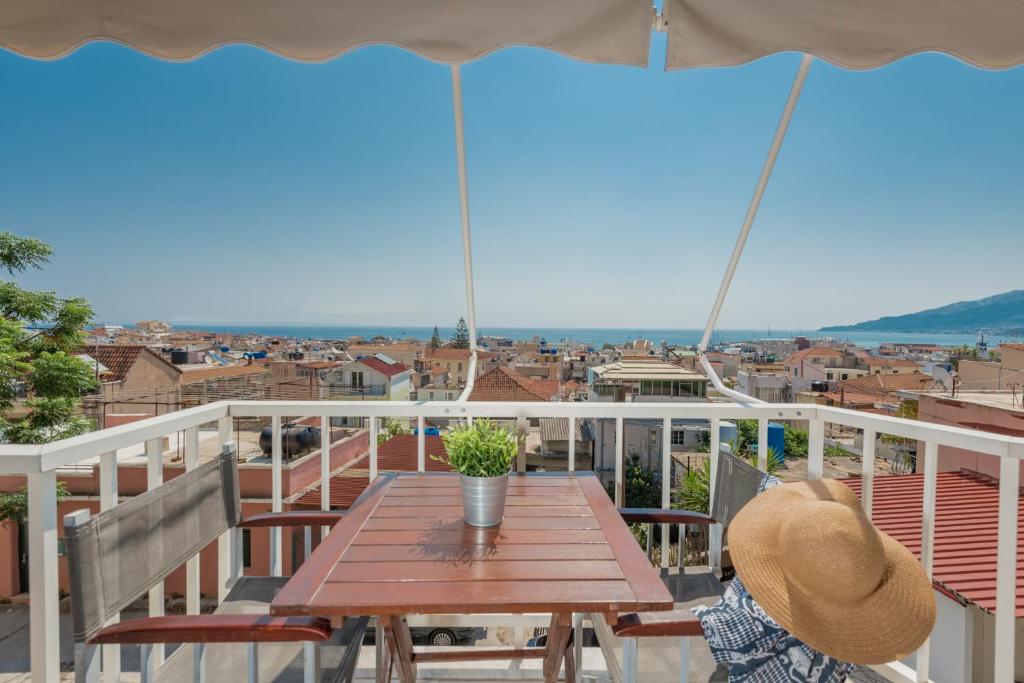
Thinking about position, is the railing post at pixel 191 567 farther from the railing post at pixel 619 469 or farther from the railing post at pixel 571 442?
the railing post at pixel 619 469

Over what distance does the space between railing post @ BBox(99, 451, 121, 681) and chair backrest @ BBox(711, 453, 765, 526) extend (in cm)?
191

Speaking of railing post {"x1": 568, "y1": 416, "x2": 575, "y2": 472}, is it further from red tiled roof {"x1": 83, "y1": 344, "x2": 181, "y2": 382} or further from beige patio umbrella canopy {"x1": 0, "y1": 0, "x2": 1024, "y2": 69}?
red tiled roof {"x1": 83, "y1": 344, "x2": 181, "y2": 382}

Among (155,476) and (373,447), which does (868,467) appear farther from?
(155,476)

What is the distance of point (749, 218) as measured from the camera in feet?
7.80

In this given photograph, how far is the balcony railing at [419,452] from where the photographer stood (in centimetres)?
135

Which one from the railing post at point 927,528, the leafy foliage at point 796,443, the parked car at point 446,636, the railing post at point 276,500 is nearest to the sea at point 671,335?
the leafy foliage at point 796,443

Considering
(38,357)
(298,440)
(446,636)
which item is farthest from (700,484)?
(38,357)

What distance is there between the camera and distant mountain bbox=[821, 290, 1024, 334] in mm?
4770

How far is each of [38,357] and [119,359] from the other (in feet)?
14.6

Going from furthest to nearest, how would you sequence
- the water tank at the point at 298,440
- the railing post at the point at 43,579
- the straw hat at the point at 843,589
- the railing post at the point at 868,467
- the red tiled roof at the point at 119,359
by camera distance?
the red tiled roof at the point at 119,359
the water tank at the point at 298,440
the railing post at the point at 868,467
the railing post at the point at 43,579
the straw hat at the point at 843,589

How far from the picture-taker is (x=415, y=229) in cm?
960

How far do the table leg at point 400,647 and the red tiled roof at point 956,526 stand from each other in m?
1.91

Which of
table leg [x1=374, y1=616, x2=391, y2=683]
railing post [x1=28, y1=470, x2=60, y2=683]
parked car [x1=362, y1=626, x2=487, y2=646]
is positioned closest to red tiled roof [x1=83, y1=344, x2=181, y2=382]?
parked car [x1=362, y1=626, x2=487, y2=646]

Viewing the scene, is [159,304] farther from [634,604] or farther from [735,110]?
[634,604]
